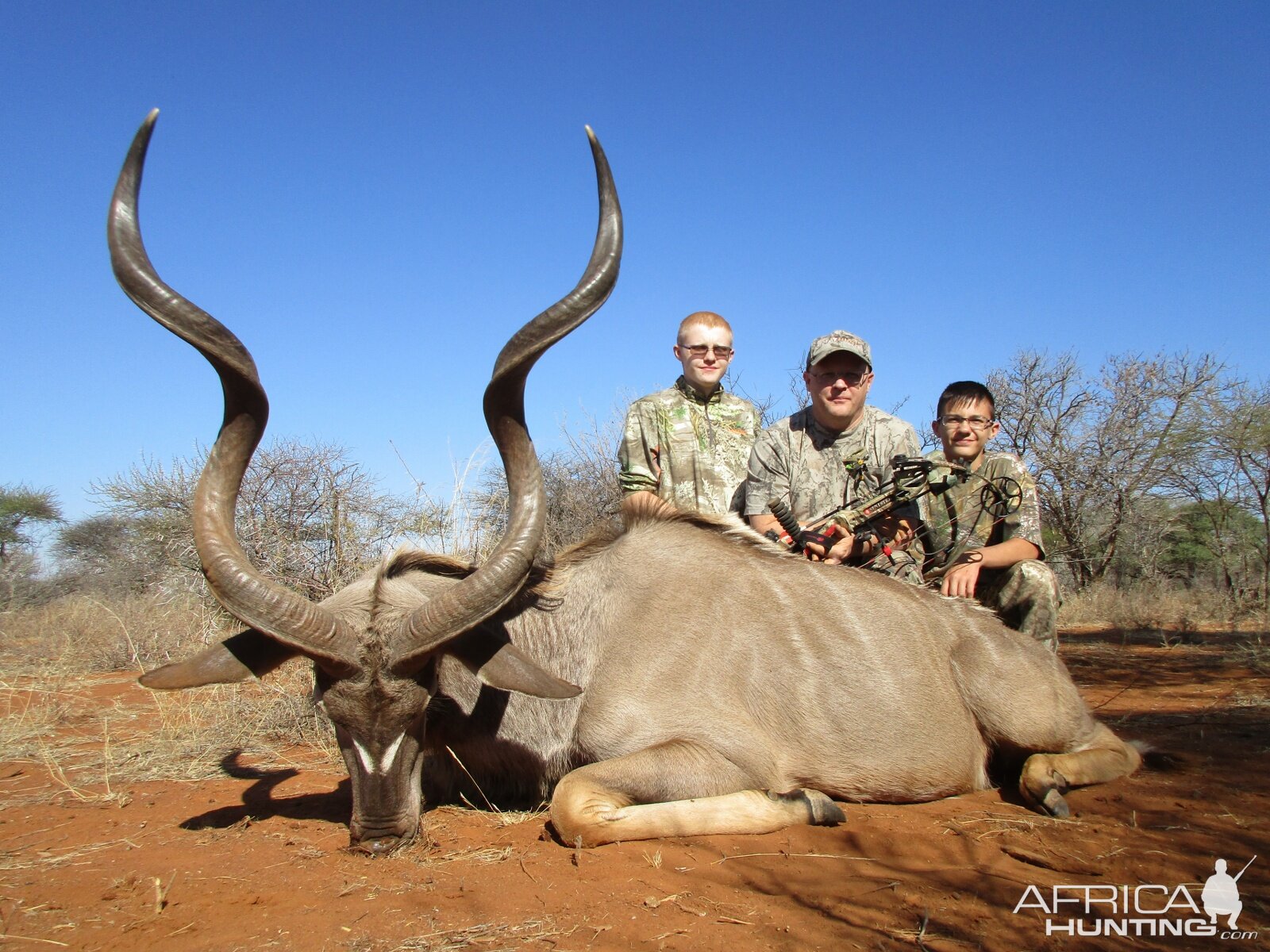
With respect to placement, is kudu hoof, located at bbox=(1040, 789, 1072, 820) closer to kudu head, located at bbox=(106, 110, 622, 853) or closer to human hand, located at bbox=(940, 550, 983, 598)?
human hand, located at bbox=(940, 550, 983, 598)

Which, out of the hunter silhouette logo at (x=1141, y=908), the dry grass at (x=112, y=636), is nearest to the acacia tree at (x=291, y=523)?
the dry grass at (x=112, y=636)

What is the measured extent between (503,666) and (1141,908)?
6.94ft

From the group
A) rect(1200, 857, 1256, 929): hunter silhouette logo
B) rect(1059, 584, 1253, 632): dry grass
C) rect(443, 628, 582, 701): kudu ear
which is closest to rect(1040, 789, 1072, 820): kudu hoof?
rect(1200, 857, 1256, 929): hunter silhouette logo

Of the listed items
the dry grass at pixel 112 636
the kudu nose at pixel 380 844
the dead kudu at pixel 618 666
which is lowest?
the dry grass at pixel 112 636

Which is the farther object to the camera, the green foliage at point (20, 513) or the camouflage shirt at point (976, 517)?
the green foliage at point (20, 513)

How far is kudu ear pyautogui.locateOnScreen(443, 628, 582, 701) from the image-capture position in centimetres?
318

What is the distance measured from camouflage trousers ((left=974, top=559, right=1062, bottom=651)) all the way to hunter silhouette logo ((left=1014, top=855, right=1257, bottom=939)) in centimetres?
182

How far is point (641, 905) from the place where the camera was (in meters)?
2.49

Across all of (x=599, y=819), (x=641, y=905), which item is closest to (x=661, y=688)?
(x=599, y=819)

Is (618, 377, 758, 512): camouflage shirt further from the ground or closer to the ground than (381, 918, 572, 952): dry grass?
further from the ground

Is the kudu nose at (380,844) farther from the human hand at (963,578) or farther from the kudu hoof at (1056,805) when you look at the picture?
the human hand at (963,578)

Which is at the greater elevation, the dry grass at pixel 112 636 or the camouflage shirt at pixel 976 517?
the camouflage shirt at pixel 976 517

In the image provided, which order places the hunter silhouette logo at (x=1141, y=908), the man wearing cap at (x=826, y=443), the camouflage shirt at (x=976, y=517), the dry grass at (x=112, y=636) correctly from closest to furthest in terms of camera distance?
1. the hunter silhouette logo at (x=1141, y=908)
2. the camouflage shirt at (x=976, y=517)
3. the man wearing cap at (x=826, y=443)
4. the dry grass at (x=112, y=636)

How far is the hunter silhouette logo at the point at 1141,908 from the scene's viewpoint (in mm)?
2363
